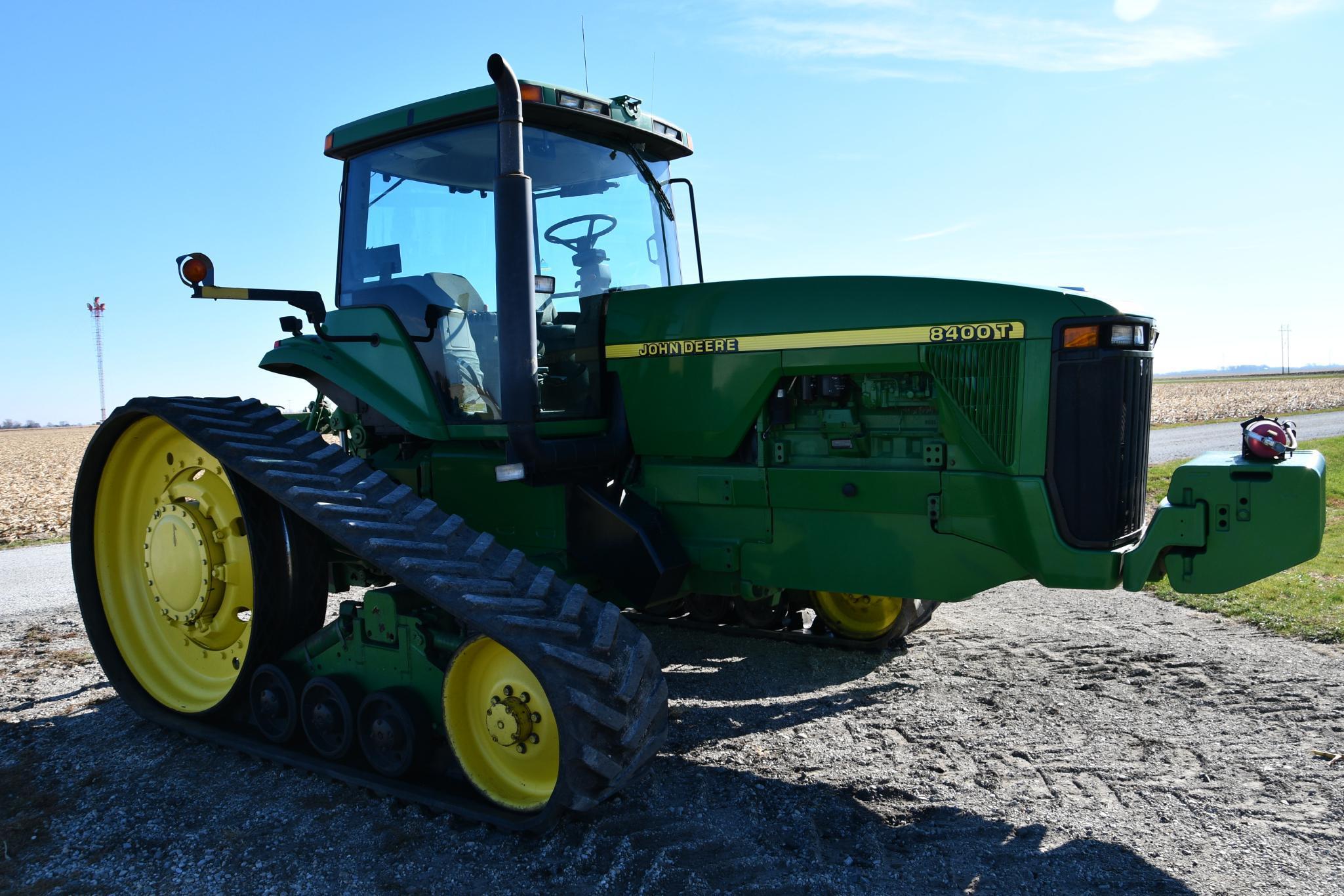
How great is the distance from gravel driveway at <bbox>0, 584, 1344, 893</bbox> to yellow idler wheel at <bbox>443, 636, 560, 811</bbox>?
0.17 metres

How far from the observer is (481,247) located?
454 centimetres

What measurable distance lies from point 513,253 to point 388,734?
1.94 metres

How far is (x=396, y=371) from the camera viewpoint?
4.72 meters

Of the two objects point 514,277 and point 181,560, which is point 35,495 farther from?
point 514,277

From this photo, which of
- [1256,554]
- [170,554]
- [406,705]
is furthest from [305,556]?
[1256,554]

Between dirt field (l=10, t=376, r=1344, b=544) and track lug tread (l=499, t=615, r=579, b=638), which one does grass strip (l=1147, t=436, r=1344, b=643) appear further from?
dirt field (l=10, t=376, r=1344, b=544)

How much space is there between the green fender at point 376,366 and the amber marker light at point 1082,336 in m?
2.67

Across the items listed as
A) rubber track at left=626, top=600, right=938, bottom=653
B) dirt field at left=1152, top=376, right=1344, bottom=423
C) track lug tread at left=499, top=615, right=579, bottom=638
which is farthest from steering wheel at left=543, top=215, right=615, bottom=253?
dirt field at left=1152, top=376, right=1344, bottom=423

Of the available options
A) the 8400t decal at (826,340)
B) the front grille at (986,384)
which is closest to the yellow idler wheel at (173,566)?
the 8400t decal at (826,340)

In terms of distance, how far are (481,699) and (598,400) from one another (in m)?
1.55

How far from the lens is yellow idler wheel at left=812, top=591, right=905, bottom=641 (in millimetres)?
5699

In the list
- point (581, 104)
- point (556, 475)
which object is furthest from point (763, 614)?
point (581, 104)

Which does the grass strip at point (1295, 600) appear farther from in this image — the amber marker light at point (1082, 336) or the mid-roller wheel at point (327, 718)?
the mid-roller wheel at point (327, 718)

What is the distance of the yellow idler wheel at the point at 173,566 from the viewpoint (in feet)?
15.0
